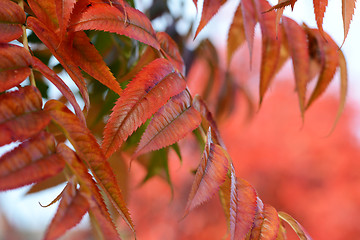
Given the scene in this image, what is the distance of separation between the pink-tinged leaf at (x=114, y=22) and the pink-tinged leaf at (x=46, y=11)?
0.04 metres

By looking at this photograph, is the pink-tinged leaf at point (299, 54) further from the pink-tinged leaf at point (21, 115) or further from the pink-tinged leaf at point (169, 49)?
the pink-tinged leaf at point (21, 115)

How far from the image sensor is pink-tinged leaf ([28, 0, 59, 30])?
45 cm

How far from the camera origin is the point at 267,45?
2.17 feet

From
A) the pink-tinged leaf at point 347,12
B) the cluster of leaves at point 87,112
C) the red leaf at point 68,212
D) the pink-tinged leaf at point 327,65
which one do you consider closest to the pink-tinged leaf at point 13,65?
the cluster of leaves at point 87,112

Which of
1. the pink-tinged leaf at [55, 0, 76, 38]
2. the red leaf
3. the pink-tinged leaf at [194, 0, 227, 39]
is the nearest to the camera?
the red leaf

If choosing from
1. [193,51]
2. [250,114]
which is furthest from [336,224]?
[193,51]

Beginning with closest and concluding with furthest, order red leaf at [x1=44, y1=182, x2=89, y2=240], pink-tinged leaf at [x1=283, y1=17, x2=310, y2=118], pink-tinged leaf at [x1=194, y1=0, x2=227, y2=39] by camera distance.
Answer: red leaf at [x1=44, y1=182, x2=89, y2=240] < pink-tinged leaf at [x1=194, y1=0, x2=227, y2=39] < pink-tinged leaf at [x1=283, y1=17, x2=310, y2=118]

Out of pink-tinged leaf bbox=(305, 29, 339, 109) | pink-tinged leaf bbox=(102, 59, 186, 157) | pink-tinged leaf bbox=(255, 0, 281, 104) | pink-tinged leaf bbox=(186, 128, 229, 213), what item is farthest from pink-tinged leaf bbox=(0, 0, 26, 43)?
pink-tinged leaf bbox=(305, 29, 339, 109)

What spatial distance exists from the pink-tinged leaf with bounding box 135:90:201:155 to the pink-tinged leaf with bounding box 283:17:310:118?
23 centimetres

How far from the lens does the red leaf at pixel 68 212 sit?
284 mm

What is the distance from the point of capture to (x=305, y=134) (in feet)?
11.1

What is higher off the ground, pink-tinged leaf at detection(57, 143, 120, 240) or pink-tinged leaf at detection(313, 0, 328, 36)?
pink-tinged leaf at detection(313, 0, 328, 36)

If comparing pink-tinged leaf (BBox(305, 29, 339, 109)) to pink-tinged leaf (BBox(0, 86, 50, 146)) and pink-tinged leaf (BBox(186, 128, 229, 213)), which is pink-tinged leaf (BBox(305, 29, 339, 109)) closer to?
pink-tinged leaf (BBox(186, 128, 229, 213))

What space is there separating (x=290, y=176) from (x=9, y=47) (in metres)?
3.15
